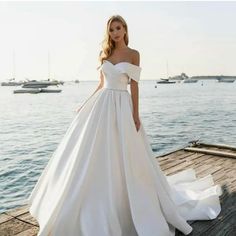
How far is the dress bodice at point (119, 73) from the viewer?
3844mm

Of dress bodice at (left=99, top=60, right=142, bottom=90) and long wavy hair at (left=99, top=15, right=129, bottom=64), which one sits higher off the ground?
long wavy hair at (left=99, top=15, right=129, bottom=64)

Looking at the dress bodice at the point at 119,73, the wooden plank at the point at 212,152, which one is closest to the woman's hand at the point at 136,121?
the dress bodice at the point at 119,73

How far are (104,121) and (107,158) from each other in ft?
1.36

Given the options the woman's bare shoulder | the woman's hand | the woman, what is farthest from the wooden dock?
the woman's bare shoulder

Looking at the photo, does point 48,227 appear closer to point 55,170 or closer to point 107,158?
point 55,170

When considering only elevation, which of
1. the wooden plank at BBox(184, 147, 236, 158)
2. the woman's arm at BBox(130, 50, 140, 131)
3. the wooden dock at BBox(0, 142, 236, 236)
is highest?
the woman's arm at BBox(130, 50, 140, 131)

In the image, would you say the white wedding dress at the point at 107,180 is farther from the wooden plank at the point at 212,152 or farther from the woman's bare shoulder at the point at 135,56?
the wooden plank at the point at 212,152

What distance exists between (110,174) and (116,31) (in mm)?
1580

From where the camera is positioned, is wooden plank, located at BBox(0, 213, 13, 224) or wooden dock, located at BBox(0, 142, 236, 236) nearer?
wooden dock, located at BBox(0, 142, 236, 236)

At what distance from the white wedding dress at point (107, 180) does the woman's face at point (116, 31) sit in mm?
301

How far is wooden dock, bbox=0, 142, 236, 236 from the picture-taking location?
4.00 meters

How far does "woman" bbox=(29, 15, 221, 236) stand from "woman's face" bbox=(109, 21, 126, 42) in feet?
0.04

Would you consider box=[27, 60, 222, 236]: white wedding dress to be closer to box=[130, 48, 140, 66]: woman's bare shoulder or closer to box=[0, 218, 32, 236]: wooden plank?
box=[130, 48, 140, 66]: woman's bare shoulder

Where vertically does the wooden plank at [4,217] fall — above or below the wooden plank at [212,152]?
below
